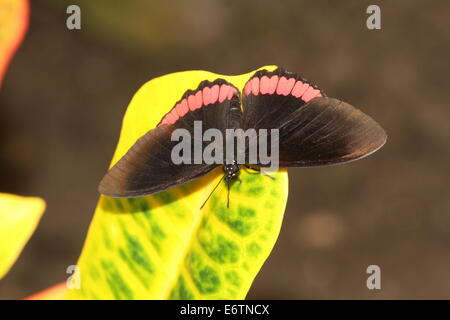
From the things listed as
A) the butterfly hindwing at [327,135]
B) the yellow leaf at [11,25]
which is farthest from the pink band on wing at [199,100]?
the yellow leaf at [11,25]

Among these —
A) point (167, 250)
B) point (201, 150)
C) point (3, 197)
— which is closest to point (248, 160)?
point (201, 150)

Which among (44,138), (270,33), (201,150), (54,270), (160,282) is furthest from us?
(270,33)

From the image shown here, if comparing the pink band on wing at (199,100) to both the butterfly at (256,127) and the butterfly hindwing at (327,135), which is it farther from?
the butterfly hindwing at (327,135)

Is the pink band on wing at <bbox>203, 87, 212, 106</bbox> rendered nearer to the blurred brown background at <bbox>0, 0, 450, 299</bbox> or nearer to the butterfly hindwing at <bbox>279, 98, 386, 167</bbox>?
the butterfly hindwing at <bbox>279, 98, 386, 167</bbox>

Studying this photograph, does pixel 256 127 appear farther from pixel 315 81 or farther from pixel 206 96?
pixel 315 81

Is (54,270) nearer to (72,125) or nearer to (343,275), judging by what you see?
(72,125)

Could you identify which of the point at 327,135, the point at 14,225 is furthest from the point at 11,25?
the point at 327,135
